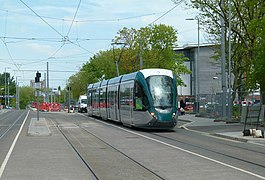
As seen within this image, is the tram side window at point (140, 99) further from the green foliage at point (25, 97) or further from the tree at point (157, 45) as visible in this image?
the green foliage at point (25, 97)

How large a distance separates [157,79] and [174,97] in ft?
4.30

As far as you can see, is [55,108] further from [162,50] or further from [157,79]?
[157,79]

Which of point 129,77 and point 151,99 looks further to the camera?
point 129,77

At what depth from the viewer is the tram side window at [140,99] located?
24750 mm

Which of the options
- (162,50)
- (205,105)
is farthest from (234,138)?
(162,50)

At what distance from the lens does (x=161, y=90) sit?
25.0m

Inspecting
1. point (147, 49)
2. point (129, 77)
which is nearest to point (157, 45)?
point (147, 49)

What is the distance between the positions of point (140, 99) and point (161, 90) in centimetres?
121

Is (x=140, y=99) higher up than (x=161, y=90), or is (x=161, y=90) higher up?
(x=161, y=90)

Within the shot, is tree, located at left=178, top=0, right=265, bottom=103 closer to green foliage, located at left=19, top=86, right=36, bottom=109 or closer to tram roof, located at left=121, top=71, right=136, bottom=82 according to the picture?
tram roof, located at left=121, top=71, right=136, bottom=82

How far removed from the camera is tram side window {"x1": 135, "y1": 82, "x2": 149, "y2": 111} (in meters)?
24.8

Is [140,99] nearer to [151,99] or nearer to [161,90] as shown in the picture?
[151,99]

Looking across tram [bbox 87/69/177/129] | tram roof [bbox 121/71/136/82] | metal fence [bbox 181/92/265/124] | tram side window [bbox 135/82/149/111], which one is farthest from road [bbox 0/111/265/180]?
metal fence [bbox 181/92/265/124]

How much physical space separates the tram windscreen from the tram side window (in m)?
0.48
